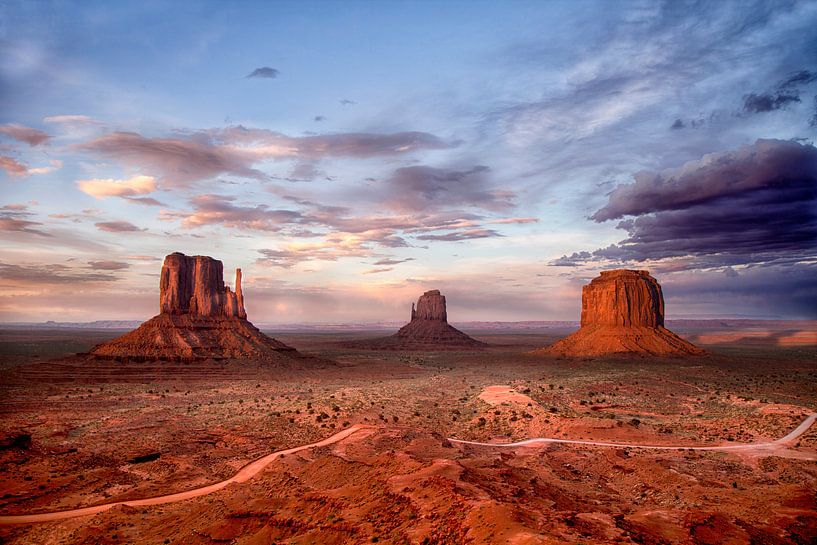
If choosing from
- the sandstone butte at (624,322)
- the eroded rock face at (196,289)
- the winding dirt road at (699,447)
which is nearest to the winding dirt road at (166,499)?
the winding dirt road at (699,447)

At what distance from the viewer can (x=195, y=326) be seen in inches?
3447

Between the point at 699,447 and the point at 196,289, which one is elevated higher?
the point at 196,289

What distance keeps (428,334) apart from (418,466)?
476 feet

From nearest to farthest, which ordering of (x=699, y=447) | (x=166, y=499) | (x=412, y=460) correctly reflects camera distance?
(x=412, y=460) → (x=166, y=499) → (x=699, y=447)

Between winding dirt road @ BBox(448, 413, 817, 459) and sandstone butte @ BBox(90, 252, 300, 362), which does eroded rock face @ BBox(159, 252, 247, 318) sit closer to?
sandstone butte @ BBox(90, 252, 300, 362)

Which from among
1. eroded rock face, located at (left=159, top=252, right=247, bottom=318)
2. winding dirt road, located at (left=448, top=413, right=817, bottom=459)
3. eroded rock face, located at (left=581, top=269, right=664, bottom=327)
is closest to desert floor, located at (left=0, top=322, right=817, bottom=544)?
winding dirt road, located at (left=448, top=413, right=817, bottom=459)

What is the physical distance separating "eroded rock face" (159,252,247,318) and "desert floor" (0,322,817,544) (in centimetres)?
3588

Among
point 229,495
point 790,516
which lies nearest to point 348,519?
point 229,495

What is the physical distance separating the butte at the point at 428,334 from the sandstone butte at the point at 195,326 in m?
66.1

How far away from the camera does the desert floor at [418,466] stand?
15.0 metres

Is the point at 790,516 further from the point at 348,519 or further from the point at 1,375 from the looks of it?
the point at 1,375

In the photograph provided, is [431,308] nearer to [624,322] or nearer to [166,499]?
[624,322]

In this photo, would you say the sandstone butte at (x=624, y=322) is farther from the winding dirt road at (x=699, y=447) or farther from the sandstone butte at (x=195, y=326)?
the winding dirt road at (x=699, y=447)

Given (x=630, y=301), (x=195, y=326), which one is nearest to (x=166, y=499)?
→ (x=195, y=326)
